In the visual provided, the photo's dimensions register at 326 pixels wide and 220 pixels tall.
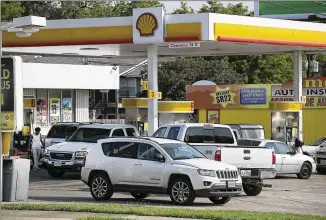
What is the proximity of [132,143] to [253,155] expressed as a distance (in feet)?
11.7

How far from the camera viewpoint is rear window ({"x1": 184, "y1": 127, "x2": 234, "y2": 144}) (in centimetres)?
2622

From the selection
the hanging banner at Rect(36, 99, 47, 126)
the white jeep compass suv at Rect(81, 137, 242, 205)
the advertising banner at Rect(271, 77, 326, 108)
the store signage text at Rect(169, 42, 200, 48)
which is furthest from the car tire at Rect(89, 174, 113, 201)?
the advertising banner at Rect(271, 77, 326, 108)

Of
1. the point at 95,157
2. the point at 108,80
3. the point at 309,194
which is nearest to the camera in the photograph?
the point at 95,157

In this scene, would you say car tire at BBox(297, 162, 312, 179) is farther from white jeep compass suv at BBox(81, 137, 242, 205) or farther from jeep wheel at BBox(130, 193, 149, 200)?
white jeep compass suv at BBox(81, 137, 242, 205)

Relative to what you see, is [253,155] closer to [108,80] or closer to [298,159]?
[298,159]

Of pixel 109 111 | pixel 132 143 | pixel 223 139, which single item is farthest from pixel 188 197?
pixel 109 111

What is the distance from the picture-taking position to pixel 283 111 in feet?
132

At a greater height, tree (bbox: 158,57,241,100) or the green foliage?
tree (bbox: 158,57,241,100)

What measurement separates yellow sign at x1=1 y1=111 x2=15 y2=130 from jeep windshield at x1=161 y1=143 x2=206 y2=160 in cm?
489

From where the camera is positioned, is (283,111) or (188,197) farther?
(283,111)

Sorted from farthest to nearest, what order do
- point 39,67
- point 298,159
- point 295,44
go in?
1. point 39,67
2. point 295,44
3. point 298,159

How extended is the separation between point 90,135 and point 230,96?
64.6 feet

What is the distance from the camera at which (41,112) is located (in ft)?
154

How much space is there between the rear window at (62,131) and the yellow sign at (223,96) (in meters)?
16.1
